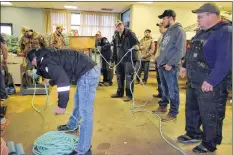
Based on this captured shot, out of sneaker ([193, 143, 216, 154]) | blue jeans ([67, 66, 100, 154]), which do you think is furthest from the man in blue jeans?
sneaker ([193, 143, 216, 154])

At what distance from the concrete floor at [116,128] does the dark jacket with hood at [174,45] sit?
872mm

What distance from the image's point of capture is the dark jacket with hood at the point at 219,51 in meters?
2.04

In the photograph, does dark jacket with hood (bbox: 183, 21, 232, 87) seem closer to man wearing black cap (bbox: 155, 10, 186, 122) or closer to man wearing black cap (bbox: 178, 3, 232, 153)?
man wearing black cap (bbox: 178, 3, 232, 153)

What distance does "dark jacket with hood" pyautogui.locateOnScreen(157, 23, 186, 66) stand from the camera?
3.13 metres

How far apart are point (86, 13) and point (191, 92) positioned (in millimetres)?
8885

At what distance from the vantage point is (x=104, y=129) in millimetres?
2943

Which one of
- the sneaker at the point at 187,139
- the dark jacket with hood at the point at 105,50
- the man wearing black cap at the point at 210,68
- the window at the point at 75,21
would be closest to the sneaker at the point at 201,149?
the man wearing black cap at the point at 210,68

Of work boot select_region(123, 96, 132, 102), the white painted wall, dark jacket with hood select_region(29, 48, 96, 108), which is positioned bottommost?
work boot select_region(123, 96, 132, 102)

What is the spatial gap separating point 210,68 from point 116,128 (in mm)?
1396

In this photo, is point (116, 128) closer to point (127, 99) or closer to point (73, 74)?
point (73, 74)

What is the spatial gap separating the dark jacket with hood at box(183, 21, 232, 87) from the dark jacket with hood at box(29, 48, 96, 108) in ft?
3.57

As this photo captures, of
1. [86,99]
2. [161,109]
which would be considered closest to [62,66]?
[86,99]

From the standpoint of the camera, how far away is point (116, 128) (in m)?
2.98

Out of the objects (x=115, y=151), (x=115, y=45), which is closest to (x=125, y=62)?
(x=115, y=45)
